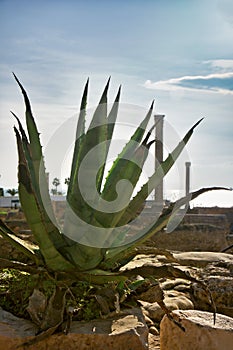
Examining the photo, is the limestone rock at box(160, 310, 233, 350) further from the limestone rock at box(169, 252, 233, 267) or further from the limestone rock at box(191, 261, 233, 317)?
the limestone rock at box(169, 252, 233, 267)

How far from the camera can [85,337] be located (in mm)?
1744

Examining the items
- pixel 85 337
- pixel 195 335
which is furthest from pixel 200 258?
pixel 85 337

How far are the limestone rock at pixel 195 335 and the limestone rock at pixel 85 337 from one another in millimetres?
106

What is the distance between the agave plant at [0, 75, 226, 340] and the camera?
191 centimetres

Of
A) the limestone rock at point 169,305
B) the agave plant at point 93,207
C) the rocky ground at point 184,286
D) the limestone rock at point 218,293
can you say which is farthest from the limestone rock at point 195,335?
the limestone rock at point 218,293

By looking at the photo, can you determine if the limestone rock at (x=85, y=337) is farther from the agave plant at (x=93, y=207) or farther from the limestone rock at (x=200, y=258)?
the limestone rock at (x=200, y=258)

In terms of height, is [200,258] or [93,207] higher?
[93,207]

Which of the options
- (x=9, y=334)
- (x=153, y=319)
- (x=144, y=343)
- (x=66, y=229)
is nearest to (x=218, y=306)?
(x=153, y=319)

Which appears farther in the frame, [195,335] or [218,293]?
[218,293]

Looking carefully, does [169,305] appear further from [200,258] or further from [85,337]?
[200,258]

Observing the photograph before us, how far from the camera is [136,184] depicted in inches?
78.1

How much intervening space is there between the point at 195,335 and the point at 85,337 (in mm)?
432

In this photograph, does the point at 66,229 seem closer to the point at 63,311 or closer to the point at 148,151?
the point at 63,311

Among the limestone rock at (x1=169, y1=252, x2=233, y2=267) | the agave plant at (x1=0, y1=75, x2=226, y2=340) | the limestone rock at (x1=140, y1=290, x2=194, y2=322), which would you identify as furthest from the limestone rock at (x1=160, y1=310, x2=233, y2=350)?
the limestone rock at (x1=169, y1=252, x2=233, y2=267)
